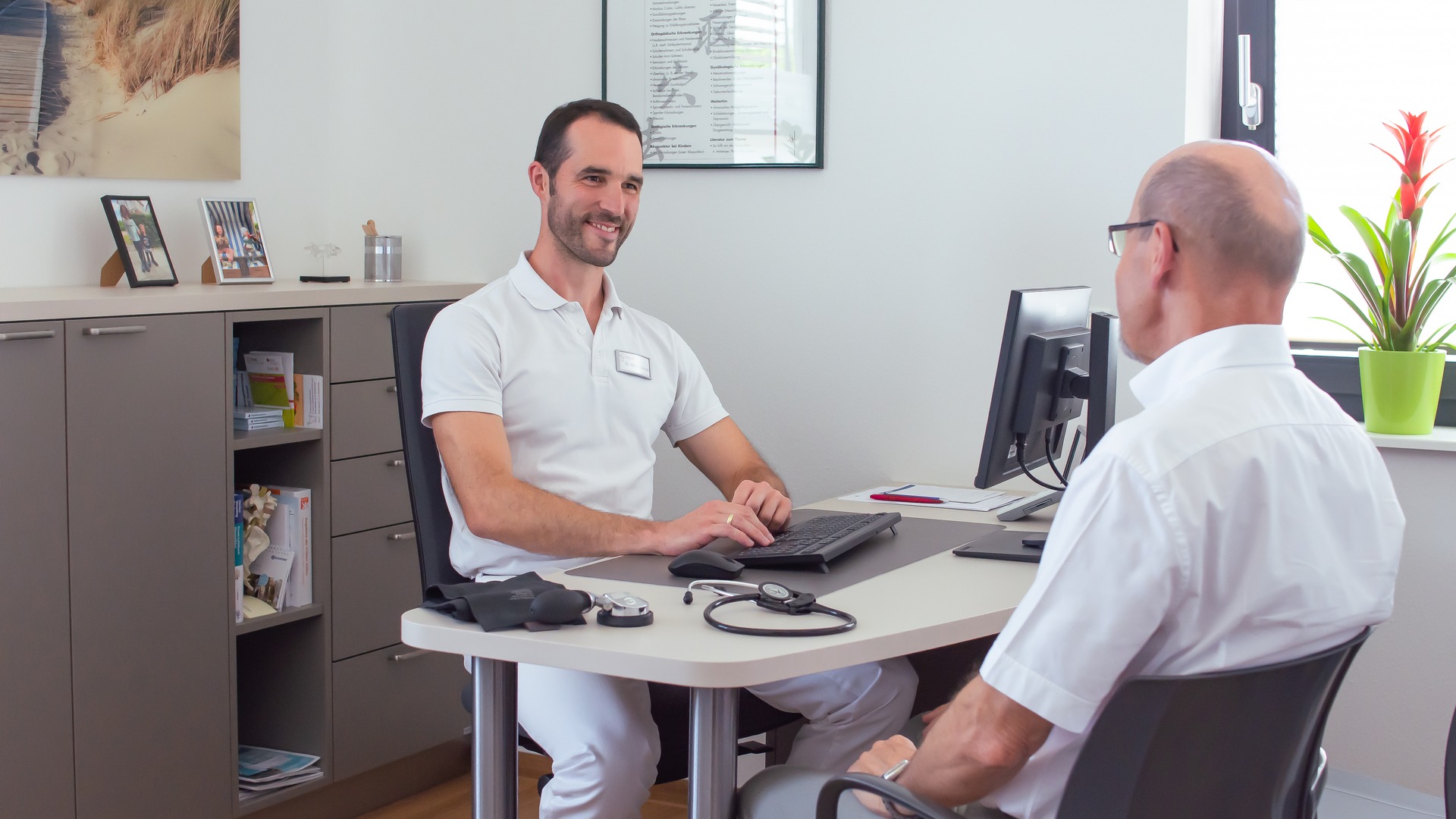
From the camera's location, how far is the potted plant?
2.40 meters

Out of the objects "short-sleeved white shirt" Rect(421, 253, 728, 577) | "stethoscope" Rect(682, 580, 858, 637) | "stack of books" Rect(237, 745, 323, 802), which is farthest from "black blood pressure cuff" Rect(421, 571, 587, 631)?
"stack of books" Rect(237, 745, 323, 802)

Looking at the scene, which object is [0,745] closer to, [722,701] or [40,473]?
[40,473]

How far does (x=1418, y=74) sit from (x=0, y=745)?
3.06 metres

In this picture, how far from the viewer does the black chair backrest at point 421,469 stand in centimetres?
210

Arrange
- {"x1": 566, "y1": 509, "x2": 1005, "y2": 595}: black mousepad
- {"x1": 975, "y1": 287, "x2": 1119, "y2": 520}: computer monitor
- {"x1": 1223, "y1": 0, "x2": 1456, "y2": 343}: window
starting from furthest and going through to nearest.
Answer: {"x1": 1223, "y1": 0, "x2": 1456, "y2": 343}: window, {"x1": 975, "y1": 287, "x2": 1119, "y2": 520}: computer monitor, {"x1": 566, "y1": 509, "x2": 1005, "y2": 595}: black mousepad

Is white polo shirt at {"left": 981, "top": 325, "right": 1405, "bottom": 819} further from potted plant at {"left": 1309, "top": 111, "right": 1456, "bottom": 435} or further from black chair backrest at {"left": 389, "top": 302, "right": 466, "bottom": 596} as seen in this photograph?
potted plant at {"left": 1309, "top": 111, "right": 1456, "bottom": 435}

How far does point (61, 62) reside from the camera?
2824 millimetres

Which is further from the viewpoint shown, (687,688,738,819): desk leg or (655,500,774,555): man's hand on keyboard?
(655,500,774,555): man's hand on keyboard

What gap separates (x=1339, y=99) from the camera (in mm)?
2693

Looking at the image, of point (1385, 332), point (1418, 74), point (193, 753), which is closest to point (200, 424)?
point (193, 753)

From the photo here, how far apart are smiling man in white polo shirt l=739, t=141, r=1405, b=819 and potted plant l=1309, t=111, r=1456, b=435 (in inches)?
50.3

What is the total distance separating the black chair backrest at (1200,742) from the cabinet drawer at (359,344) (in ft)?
6.81

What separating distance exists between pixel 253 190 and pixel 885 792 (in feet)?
8.67

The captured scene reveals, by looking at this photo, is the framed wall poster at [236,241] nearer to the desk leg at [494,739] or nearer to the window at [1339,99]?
the desk leg at [494,739]
